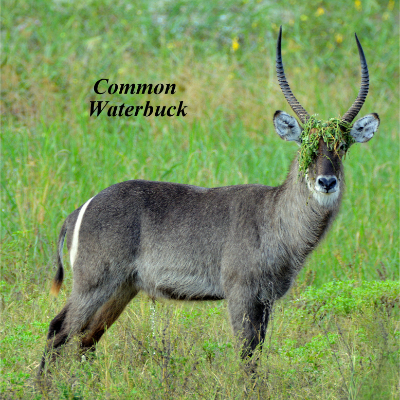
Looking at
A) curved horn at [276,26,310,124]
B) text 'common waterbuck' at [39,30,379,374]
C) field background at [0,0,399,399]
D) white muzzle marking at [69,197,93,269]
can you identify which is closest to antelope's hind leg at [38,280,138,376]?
text 'common waterbuck' at [39,30,379,374]

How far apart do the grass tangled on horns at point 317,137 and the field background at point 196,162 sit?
1.01 metres

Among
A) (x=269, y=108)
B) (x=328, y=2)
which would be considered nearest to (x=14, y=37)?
(x=269, y=108)

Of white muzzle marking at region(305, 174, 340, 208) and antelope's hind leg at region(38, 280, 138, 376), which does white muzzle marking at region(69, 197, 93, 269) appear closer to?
antelope's hind leg at region(38, 280, 138, 376)

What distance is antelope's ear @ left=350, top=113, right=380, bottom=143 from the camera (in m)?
3.61

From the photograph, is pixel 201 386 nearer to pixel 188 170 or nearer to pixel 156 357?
pixel 156 357

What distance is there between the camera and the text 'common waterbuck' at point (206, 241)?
354 cm

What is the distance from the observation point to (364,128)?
12.0 feet

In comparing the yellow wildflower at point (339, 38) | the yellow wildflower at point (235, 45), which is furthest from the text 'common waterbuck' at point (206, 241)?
the yellow wildflower at point (339, 38)

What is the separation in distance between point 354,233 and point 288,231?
2.25m

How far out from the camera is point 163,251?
12.3ft

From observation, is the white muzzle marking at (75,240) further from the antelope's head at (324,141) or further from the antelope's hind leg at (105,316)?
the antelope's head at (324,141)

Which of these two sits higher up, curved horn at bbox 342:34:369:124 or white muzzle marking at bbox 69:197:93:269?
curved horn at bbox 342:34:369:124

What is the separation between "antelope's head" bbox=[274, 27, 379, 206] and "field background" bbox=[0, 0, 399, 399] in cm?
83

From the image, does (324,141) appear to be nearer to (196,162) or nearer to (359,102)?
(359,102)
